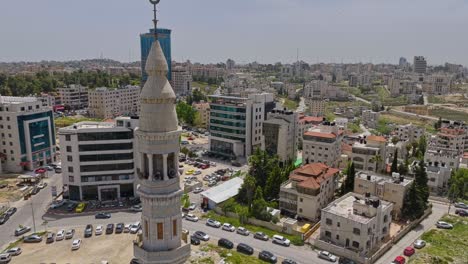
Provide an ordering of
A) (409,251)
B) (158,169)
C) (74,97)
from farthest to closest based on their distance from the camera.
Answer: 1. (74,97)
2. (409,251)
3. (158,169)

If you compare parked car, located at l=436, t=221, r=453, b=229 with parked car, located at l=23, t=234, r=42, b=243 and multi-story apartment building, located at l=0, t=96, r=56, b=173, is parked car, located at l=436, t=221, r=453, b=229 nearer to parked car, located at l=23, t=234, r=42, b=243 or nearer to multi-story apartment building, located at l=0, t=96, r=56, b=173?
parked car, located at l=23, t=234, r=42, b=243

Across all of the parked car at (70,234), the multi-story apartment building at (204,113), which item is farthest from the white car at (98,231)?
the multi-story apartment building at (204,113)

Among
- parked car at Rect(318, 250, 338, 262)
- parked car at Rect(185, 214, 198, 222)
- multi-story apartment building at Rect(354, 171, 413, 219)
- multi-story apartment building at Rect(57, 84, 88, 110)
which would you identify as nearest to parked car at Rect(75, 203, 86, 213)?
parked car at Rect(185, 214, 198, 222)

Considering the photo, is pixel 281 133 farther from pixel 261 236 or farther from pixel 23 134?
pixel 23 134

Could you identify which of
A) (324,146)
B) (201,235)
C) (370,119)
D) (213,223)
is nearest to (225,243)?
(201,235)

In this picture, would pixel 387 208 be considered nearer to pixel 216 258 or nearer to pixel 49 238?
pixel 216 258

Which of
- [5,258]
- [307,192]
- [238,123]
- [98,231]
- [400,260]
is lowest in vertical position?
[400,260]

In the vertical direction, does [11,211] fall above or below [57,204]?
below
